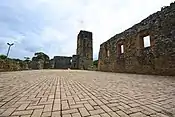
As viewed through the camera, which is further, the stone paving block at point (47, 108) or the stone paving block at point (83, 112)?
the stone paving block at point (47, 108)

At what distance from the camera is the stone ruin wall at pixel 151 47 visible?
6.83 m

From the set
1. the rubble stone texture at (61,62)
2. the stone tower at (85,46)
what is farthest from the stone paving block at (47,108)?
the stone tower at (85,46)

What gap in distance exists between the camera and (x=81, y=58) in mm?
24203

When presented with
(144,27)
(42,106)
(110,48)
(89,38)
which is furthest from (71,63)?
(42,106)

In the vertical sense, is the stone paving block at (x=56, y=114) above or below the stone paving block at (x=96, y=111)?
below

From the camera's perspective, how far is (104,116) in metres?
1.56

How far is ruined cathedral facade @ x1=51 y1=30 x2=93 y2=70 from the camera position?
23.7 m

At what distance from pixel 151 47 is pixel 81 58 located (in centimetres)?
1716

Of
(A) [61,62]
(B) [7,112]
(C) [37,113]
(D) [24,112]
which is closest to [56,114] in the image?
(C) [37,113]

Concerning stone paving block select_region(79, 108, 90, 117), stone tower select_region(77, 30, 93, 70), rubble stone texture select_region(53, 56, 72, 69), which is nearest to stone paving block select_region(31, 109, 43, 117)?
stone paving block select_region(79, 108, 90, 117)

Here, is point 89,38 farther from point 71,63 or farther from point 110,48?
point 110,48

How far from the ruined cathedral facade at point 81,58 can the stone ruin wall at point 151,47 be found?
12.5m

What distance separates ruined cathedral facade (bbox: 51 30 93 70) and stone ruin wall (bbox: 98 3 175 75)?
12.5m

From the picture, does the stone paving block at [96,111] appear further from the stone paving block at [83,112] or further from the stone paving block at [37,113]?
the stone paving block at [37,113]
